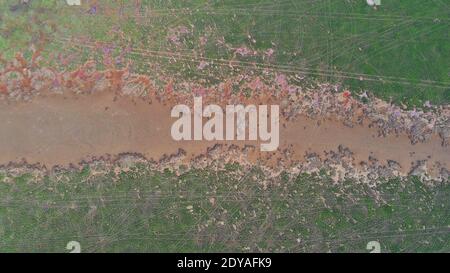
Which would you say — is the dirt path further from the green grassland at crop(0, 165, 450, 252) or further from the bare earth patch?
the green grassland at crop(0, 165, 450, 252)

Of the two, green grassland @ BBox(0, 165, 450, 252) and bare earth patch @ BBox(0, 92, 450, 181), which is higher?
bare earth patch @ BBox(0, 92, 450, 181)

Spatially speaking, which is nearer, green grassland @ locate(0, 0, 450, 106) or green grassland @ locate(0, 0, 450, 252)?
green grassland @ locate(0, 0, 450, 252)

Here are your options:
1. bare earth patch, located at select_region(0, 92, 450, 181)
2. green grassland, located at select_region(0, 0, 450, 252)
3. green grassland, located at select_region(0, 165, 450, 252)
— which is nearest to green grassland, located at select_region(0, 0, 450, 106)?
green grassland, located at select_region(0, 0, 450, 252)

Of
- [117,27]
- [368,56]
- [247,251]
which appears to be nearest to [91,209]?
[247,251]

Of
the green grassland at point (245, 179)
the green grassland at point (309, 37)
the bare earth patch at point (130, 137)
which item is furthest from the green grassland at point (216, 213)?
the green grassland at point (309, 37)

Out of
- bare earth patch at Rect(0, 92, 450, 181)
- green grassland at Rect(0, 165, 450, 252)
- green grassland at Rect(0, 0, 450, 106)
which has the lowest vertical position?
green grassland at Rect(0, 165, 450, 252)

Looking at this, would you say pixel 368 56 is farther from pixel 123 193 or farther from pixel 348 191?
pixel 123 193

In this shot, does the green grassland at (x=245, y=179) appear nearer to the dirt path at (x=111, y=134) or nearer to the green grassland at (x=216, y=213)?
the green grassland at (x=216, y=213)

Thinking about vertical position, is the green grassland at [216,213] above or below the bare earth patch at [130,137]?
below

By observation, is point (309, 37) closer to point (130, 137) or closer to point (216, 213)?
point (216, 213)
